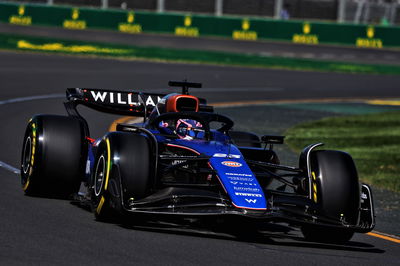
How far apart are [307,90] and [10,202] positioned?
2135 cm

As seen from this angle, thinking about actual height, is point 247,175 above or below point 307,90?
above

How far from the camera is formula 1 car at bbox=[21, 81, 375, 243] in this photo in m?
8.66

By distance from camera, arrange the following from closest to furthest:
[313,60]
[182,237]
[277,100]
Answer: [182,237]
[277,100]
[313,60]

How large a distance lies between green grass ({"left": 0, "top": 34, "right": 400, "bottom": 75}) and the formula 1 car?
86.5 feet

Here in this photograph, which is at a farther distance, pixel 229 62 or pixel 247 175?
pixel 229 62

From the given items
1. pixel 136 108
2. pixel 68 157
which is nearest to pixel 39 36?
pixel 136 108

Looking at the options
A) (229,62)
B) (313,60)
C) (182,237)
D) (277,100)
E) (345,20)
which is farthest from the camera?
(345,20)

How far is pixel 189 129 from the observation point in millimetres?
10430

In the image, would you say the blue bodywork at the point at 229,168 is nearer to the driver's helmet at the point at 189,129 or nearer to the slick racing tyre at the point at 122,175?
the driver's helmet at the point at 189,129

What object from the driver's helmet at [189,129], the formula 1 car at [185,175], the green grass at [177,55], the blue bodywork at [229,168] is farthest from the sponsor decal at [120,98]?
the green grass at [177,55]

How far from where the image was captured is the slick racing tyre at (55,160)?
9969 millimetres

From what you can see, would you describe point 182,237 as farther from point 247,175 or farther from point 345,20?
point 345,20

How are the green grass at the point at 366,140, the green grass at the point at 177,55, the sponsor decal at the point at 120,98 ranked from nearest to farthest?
the sponsor decal at the point at 120,98
the green grass at the point at 366,140
the green grass at the point at 177,55

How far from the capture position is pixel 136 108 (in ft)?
41.7
